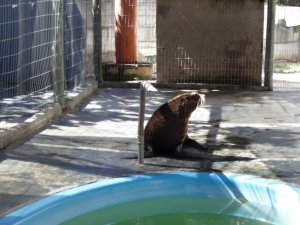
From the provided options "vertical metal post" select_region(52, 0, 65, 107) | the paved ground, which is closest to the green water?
the paved ground

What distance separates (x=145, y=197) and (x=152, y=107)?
4.51 m

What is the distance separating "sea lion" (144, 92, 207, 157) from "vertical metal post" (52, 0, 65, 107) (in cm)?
243

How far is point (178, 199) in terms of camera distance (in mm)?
4930

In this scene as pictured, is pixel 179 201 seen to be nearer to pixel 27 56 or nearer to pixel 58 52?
pixel 58 52

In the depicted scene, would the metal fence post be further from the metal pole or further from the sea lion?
the metal pole

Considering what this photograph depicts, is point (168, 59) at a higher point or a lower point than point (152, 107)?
higher

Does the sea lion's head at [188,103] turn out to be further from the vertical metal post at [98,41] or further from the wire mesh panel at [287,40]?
the wire mesh panel at [287,40]

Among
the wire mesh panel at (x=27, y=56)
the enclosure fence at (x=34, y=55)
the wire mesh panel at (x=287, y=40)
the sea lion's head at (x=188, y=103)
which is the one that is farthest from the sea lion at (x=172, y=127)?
the wire mesh panel at (x=287, y=40)

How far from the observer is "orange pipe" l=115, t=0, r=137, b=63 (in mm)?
12109

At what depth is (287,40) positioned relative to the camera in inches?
637

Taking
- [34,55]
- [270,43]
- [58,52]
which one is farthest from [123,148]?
[270,43]

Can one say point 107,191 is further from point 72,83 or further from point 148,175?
point 72,83

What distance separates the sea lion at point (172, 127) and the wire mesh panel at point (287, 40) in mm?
8052

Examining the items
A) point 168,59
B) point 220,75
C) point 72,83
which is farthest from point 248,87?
point 72,83
